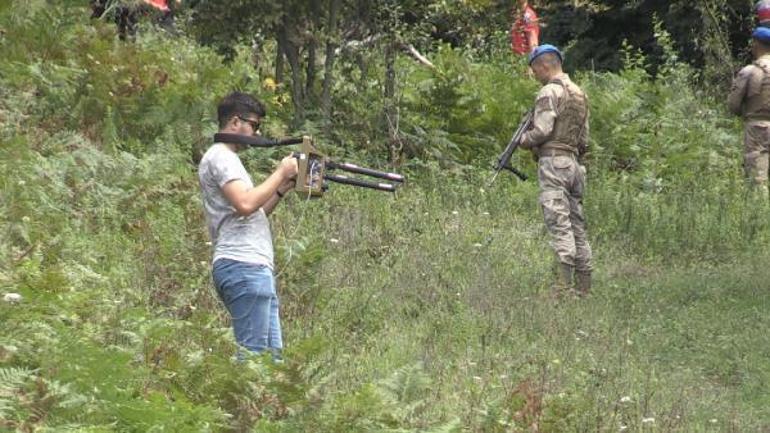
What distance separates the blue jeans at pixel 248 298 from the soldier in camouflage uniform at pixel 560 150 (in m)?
4.35

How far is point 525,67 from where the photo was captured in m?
18.6

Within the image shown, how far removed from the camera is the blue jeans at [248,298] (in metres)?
7.40

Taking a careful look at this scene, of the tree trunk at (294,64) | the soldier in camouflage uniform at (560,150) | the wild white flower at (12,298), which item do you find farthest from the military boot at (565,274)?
the wild white flower at (12,298)

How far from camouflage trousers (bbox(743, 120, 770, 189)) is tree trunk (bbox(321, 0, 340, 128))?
13.1ft

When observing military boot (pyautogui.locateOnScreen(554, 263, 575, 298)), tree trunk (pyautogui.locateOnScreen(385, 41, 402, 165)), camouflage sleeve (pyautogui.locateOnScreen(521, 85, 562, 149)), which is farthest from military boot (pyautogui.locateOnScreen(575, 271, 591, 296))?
tree trunk (pyautogui.locateOnScreen(385, 41, 402, 165))

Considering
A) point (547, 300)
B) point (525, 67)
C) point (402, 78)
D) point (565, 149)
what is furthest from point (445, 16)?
point (547, 300)

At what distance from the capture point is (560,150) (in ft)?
38.0

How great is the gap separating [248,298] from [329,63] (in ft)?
25.5

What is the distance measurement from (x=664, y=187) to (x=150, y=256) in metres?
6.53

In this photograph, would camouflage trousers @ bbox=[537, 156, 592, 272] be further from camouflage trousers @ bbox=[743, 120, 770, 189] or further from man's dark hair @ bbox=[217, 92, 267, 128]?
man's dark hair @ bbox=[217, 92, 267, 128]

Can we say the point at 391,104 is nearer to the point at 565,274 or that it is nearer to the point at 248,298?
the point at 565,274

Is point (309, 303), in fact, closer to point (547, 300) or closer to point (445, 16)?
point (547, 300)

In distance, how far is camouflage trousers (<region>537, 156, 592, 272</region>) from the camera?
11531 mm

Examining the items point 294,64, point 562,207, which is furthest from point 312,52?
point 562,207
